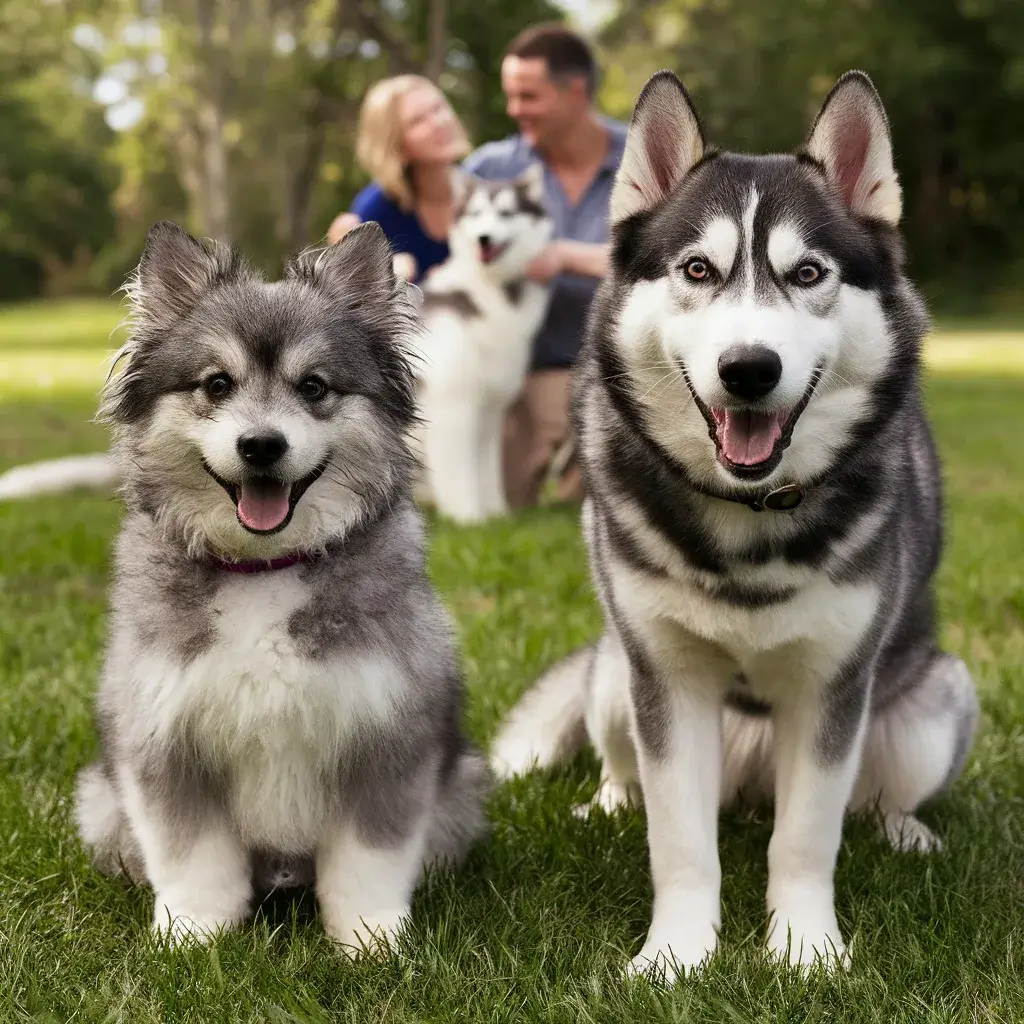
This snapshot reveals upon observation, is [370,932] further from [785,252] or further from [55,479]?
[55,479]

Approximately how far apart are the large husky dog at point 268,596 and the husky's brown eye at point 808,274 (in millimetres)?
928

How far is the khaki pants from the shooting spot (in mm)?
→ 8164

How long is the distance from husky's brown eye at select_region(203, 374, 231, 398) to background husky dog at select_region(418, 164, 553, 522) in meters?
4.79

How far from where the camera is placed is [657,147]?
2.73 m

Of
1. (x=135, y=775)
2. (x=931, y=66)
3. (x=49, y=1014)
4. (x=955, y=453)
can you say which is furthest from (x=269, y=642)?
(x=931, y=66)

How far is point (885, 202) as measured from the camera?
103 inches

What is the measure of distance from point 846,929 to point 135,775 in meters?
1.67

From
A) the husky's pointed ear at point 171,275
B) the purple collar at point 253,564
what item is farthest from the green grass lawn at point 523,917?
the husky's pointed ear at point 171,275

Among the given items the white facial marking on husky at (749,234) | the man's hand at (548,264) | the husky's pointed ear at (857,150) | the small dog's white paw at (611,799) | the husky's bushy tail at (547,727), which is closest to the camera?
the white facial marking on husky at (749,234)

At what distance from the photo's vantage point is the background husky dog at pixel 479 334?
7488mm

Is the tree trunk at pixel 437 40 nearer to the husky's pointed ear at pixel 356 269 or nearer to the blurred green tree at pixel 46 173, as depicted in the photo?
the blurred green tree at pixel 46 173

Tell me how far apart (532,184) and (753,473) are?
5486 millimetres

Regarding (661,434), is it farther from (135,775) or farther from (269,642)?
(135,775)

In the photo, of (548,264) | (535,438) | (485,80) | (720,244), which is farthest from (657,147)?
(485,80)
